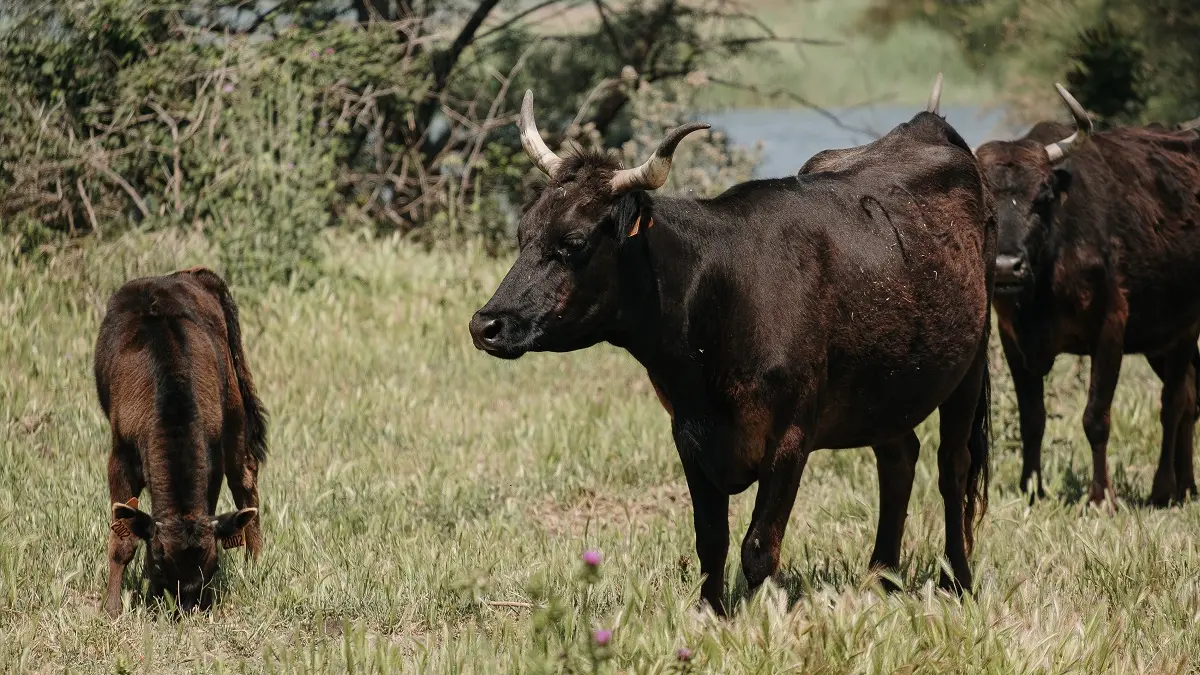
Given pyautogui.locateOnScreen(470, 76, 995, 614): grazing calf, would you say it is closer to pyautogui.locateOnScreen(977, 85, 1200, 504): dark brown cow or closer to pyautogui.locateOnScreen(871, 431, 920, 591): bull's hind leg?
pyautogui.locateOnScreen(871, 431, 920, 591): bull's hind leg

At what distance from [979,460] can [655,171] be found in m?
2.67

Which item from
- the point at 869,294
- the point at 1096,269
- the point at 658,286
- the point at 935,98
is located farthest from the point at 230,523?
the point at 1096,269

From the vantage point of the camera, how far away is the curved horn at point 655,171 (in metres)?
4.95

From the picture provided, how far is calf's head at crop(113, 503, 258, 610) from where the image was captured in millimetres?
5996

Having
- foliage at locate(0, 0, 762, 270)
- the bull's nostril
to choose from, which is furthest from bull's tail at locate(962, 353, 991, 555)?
foliage at locate(0, 0, 762, 270)

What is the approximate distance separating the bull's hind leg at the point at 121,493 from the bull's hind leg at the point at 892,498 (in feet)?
10.3

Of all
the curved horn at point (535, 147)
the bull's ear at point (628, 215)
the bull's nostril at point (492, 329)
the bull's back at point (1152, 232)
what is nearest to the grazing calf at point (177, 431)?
the bull's nostril at point (492, 329)

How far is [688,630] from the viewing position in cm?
513

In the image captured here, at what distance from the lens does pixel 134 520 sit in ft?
19.5

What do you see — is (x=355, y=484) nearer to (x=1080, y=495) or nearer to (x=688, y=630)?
(x=688, y=630)

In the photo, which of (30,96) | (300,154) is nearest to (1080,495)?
(300,154)

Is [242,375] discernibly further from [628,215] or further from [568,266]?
[628,215]

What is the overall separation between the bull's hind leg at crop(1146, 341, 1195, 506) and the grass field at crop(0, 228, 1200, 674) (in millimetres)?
210

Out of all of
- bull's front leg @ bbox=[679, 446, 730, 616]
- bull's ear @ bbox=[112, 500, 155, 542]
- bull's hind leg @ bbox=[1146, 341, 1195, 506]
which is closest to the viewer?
bull's front leg @ bbox=[679, 446, 730, 616]
